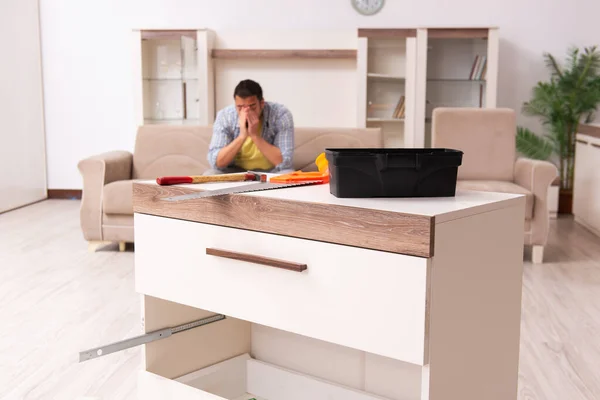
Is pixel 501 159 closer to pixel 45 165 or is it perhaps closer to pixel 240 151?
pixel 240 151

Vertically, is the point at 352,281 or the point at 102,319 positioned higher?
the point at 352,281

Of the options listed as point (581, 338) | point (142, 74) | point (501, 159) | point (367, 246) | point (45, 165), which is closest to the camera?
point (367, 246)

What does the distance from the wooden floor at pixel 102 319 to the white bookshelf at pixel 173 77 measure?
1624mm

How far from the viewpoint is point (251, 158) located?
420 cm

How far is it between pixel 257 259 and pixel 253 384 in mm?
682

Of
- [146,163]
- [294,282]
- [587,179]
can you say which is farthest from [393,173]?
[587,179]

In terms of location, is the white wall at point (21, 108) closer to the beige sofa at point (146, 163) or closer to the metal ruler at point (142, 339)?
the beige sofa at point (146, 163)

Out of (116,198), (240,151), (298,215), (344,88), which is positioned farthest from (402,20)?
(298,215)

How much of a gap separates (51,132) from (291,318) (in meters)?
6.03

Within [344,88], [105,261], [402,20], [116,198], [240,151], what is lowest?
[105,261]

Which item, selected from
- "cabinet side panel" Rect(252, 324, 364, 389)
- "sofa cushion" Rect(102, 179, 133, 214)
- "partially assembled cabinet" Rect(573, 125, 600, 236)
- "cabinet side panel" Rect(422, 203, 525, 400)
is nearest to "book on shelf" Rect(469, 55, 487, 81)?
"partially assembled cabinet" Rect(573, 125, 600, 236)

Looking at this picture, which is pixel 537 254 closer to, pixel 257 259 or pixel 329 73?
pixel 329 73

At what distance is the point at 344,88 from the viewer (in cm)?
642

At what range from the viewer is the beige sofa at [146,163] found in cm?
442
